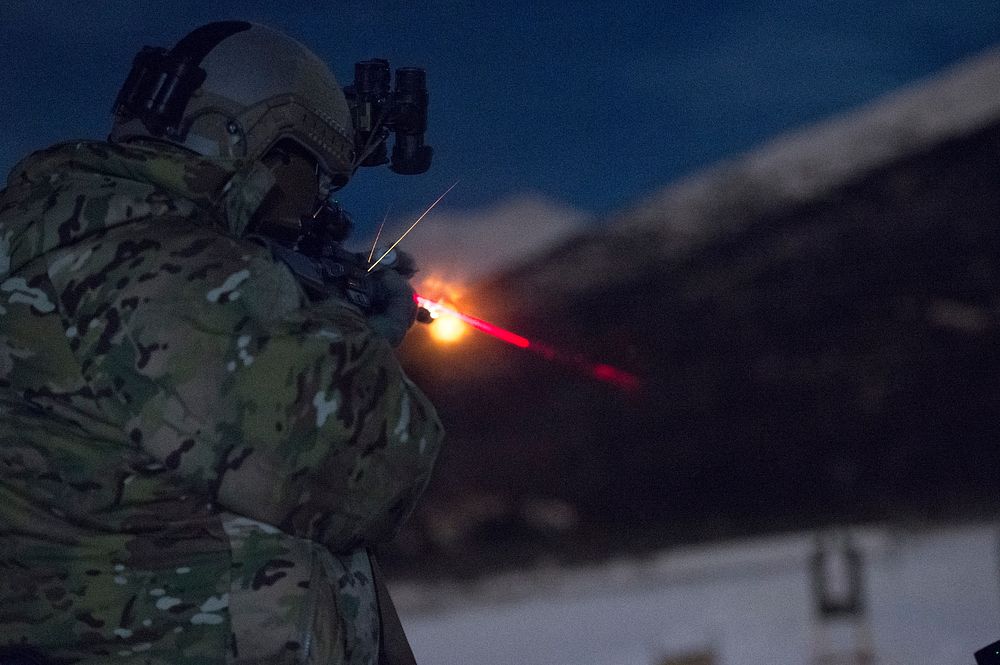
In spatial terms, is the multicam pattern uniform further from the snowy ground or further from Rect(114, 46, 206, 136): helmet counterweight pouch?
the snowy ground

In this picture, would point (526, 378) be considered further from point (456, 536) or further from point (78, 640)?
point (78, 640)

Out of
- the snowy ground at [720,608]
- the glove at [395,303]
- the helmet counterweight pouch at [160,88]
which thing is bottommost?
the glove at [395,303]

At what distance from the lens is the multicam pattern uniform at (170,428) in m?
1.39

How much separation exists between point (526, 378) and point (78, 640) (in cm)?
784

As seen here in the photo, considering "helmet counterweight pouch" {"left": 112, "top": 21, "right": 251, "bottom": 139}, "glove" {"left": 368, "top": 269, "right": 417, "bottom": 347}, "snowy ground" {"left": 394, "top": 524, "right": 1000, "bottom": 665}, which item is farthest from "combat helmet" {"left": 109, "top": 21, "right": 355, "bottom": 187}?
"snowy ground" {"left": 394, "top": 524, "right": 1000, "bottom": 665}

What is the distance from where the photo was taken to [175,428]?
139 cm

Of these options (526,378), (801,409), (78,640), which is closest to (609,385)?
(526,378)

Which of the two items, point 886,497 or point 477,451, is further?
point 477,451

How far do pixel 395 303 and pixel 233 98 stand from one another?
47 cm

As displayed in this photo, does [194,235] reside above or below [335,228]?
below

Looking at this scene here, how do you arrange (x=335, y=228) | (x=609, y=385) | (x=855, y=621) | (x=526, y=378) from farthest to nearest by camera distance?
1. (x=609, y=385)
2. (x=526, y=378)
3. (x=855, y=621)
4. (x=335, y=228)

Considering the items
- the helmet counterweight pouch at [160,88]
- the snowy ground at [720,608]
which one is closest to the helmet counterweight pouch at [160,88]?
the helmet counterweight pouch at [160,88]

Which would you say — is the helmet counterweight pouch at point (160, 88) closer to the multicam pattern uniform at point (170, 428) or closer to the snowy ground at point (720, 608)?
the multicam pattern uniform at point (170, 428)

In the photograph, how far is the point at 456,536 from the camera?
826 cm
